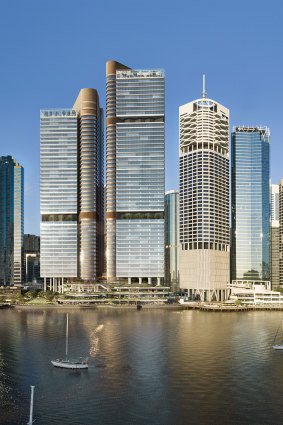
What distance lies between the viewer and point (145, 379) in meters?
105

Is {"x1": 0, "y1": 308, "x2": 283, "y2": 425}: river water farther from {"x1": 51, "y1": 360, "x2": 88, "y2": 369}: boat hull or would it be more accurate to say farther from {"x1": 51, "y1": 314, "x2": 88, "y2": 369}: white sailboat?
{"x1": 51, "y1": 314, "x2": 88, "y2": 369}: white sailboat

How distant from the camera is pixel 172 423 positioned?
79000 millimetres

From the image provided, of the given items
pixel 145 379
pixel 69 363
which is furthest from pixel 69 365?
pixel 145 379

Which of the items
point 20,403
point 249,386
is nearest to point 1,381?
point 20,403

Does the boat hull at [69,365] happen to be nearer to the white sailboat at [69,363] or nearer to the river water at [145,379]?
the white sailboat at [69,363]

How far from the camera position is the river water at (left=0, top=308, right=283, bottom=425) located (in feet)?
273

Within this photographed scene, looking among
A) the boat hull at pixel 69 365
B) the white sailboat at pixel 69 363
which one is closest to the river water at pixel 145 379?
the boat hull at pixel 69 365

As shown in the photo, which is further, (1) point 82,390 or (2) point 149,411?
(1) point 82,390

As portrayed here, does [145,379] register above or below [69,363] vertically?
below

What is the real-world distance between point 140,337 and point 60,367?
47792mm

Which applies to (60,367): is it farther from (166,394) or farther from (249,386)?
(249,386)

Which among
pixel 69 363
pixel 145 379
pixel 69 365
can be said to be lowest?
pixel 145 379

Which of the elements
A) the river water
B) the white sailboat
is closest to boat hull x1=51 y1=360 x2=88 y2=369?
the white sailboat

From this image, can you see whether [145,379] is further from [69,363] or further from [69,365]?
[69,363]
